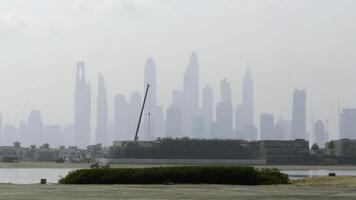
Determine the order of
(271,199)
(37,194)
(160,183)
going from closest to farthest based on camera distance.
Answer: (271,199) → (37,194) → (160,183)

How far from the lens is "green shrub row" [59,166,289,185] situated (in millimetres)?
41750

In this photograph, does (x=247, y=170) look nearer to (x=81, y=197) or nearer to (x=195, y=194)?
(x=195, y=194)

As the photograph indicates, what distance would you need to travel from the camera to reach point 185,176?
4191 centimetres

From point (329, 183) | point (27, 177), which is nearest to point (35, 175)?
point (27, 177)

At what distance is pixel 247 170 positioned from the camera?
42.3 meters

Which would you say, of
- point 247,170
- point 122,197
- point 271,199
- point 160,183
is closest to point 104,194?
point 122,197

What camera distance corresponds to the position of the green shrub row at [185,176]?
4175cm

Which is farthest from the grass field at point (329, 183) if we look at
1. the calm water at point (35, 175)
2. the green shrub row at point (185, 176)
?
the calm water at point (35, 175)

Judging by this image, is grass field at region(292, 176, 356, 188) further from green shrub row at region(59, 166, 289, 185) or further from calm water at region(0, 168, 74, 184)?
calm water at region(0, 168, 74, 184)

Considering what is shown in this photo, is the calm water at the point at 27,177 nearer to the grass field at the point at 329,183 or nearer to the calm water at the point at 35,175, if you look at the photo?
the calm water at the point at 35,175

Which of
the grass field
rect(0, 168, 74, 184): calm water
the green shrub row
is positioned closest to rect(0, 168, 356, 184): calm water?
rect(0, 168, 74, 184): calm water

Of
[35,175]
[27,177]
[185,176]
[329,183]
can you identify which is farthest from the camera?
[35,175]

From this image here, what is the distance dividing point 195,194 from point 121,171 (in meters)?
13.7

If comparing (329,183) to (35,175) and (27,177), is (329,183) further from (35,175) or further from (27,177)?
(35,175)
